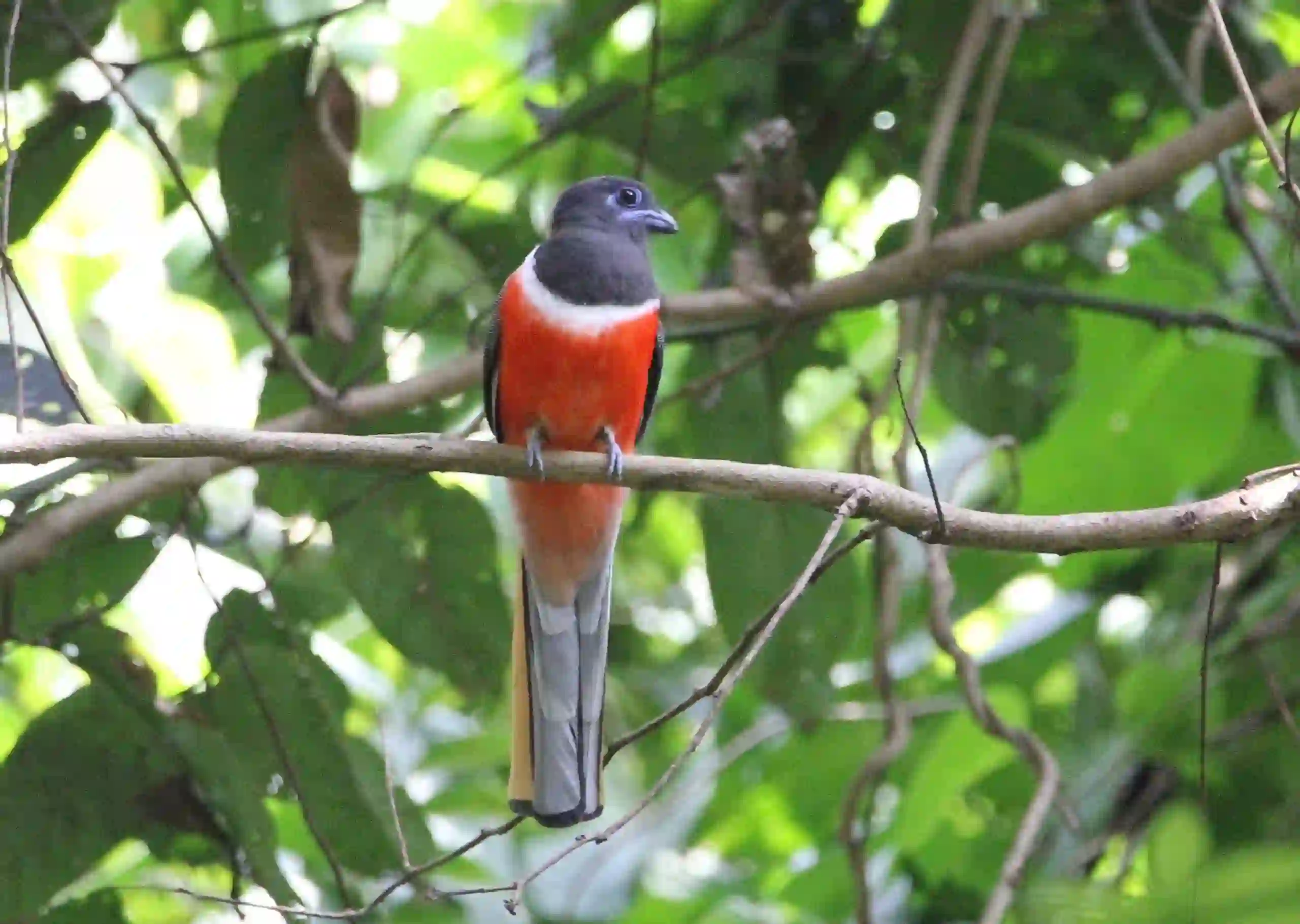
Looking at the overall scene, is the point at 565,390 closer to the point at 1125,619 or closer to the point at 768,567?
the point at 768,567

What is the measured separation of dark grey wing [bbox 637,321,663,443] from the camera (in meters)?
3.53

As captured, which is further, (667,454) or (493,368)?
(667,454)

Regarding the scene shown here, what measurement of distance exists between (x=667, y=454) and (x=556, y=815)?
148cm

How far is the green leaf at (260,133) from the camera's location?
3.66 meters

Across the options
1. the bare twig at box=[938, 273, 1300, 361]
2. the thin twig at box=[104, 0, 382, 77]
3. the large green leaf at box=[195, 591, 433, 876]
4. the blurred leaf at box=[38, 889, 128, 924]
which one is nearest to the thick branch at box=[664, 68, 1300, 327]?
the bare twig at box=[938, 273, 1300, 361]

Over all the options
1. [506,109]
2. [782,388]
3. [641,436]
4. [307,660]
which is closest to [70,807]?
[307,660]

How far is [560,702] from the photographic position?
10.6 ft

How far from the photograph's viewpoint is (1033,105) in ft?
13.7

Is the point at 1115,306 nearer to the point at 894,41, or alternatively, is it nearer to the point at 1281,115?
the point at 1281,115

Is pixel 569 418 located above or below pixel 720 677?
below

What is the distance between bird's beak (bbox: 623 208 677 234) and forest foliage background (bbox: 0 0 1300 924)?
0.25m

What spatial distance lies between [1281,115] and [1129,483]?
877 millimetres

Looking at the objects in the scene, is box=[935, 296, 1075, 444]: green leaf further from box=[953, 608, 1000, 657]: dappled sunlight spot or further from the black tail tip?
box=[953, 608, 1000, 657]: dappled sunlight spot

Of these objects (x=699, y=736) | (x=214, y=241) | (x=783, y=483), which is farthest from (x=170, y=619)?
(x=699, y=736)
